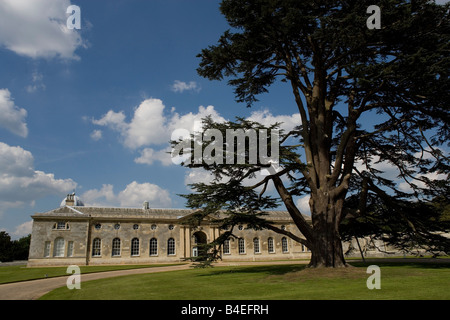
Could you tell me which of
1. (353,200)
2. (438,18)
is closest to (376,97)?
(438,18)

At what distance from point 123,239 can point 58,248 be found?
21.3 feet

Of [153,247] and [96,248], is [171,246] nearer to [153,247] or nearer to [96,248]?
[153,247]

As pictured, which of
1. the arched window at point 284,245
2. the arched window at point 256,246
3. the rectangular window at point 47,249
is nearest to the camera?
the rectangular window at point 47,249

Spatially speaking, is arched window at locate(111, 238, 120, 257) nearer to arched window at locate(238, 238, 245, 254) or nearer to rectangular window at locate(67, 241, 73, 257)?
Result: rectangular window at locate(67, 241, 73, 257)

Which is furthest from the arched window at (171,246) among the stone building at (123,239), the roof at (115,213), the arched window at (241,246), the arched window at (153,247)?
the arched window at (241,246)

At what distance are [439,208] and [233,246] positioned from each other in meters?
26.2

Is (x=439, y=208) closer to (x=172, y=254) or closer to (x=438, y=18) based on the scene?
(x=438, y=18)

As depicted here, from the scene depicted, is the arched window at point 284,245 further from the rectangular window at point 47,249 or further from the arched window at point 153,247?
the rectangular window at point 47,249

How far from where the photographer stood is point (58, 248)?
3209 centimetres

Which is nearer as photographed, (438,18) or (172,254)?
(438,18)

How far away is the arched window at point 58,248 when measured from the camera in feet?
105

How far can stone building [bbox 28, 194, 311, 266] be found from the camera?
3197cm

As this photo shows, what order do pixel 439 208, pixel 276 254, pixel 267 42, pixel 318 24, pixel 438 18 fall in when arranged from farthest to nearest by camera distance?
pixel 276 254, pixel 439 208, pixel 267 42, pixel 318 24, pixel 438 18

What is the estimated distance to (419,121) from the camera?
1419 cm
